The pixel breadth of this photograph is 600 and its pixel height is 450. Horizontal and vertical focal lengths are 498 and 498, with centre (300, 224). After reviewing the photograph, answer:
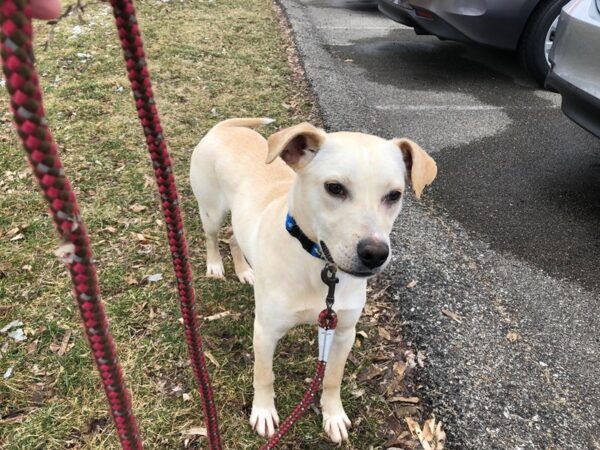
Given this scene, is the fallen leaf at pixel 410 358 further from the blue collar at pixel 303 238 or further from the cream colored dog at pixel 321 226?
the blue collar at pixel 303 238

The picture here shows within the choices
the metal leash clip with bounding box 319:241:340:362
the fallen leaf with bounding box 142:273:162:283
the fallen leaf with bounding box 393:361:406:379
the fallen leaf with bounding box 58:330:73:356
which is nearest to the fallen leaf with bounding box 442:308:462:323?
the fallen leaf with bounding box 393:361:406:379

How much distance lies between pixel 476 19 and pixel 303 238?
5.14 metres

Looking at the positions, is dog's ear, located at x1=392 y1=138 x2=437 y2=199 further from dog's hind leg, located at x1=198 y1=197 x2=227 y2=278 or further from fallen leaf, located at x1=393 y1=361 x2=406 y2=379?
dog's hind leg, located at x1=198 y1=197 x2=227 y2=278

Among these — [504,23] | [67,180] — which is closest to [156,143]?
[67,180]

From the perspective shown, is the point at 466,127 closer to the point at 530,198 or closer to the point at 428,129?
the point at 428,129

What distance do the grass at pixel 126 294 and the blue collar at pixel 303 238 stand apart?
101 centimetres

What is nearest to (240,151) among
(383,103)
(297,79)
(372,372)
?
(372,372)

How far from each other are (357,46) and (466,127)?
3.48 meters

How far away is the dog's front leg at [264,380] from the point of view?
242cm

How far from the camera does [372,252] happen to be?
187 centimetres

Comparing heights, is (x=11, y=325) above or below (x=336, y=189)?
below

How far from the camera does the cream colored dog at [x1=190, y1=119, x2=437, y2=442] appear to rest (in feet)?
6.52

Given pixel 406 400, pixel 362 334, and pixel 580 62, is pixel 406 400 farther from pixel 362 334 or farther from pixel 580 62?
pixel 580 62

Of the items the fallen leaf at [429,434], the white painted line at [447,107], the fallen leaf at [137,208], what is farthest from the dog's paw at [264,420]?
the white painted line at [447,107]
